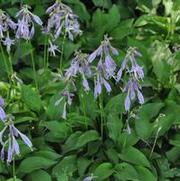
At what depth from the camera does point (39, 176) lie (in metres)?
4.05

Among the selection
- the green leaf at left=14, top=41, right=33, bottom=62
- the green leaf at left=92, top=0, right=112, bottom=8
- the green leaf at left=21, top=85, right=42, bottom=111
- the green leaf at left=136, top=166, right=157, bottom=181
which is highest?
the green leaf at left=92, top=0, right=112, bottom=8

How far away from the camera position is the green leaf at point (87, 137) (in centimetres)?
420

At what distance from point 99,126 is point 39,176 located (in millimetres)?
696

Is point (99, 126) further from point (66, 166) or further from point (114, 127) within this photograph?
point (66, 166)

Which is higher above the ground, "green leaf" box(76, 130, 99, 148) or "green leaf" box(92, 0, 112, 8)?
"green leaf" box(92, 0, 112, 8)

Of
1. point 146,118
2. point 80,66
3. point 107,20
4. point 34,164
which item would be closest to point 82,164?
point 34,164

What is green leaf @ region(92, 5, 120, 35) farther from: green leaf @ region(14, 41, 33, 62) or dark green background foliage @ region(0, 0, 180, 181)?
green leaf @ region(14, 41, 33, 62)

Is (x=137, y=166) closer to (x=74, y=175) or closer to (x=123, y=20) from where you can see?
(x=74, y=175)

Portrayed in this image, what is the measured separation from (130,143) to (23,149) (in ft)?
2.53

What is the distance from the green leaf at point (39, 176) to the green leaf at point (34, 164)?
0.13 ft

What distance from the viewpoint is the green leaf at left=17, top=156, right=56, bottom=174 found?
4031 mm

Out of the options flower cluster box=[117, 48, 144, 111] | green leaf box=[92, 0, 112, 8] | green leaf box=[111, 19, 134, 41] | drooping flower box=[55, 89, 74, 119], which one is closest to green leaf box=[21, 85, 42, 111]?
drooping flower box=[55, 89, 74, 119]

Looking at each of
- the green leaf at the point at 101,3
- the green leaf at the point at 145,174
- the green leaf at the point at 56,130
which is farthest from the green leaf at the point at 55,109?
the green leaf at the point at 101,3

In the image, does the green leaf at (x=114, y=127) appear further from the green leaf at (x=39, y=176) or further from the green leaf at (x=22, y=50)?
the green leaf at (x=22, y=50)
